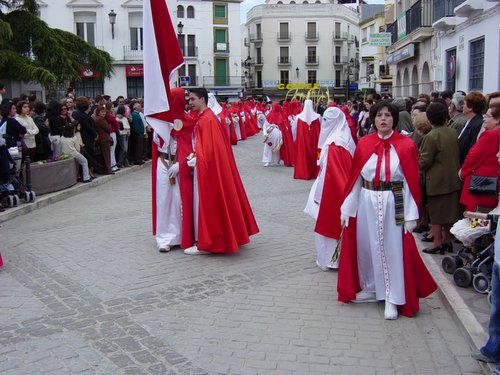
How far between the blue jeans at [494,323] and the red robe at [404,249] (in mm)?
1062

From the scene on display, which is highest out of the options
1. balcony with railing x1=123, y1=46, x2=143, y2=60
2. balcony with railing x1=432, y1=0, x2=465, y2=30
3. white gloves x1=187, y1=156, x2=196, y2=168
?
balcony with railing x1=123, y1=46, x2=143, y2=60

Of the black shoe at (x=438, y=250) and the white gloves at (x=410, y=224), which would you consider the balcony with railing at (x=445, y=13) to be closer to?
the black shoe at (x=438, y=250)

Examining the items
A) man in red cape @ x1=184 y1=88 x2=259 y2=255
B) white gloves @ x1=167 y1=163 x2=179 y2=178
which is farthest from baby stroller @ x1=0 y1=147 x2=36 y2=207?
man in red cape @ x1=184 y1=88 x2=259 y2=255

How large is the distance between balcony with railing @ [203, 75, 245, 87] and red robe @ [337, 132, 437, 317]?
174 feet

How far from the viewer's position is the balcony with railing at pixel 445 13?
57.0 ft

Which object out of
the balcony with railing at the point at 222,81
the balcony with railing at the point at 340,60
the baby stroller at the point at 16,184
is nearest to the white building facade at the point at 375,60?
the balcony with railing at the point at 222,81

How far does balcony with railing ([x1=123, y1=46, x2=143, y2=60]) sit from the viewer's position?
43.7 meters

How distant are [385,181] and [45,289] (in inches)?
135

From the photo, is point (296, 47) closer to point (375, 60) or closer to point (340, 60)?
point (340, 60)

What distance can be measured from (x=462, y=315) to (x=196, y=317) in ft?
7.29

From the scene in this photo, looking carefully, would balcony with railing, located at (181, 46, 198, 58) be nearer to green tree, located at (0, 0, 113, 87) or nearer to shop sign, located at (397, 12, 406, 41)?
shop sign, located at (397, 12, 406, 41)

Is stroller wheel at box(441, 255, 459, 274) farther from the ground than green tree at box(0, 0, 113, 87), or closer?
closer

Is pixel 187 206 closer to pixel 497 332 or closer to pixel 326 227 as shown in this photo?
pixel 326 227

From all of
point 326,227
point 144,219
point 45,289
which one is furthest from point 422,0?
point 45,289
